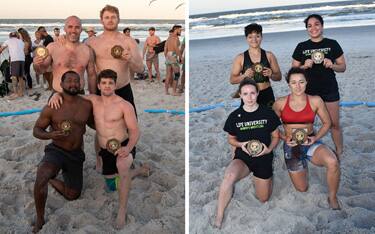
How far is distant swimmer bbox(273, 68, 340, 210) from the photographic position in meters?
1.32

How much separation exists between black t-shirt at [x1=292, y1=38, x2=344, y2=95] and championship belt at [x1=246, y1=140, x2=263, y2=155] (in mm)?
452

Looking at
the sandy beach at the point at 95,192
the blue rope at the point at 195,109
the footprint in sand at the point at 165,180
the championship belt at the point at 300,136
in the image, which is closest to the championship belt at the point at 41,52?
the sandy beach at the point at 95,192

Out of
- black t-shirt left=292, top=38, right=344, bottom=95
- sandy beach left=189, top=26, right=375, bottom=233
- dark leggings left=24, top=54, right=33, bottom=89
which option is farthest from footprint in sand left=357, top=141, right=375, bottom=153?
dark leggings left=24, top=54, right=33, bottom=89

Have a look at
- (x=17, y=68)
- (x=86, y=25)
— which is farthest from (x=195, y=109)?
(x=86, y=25)

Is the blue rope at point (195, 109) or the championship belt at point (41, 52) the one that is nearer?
the championship belt at point (41, 52)

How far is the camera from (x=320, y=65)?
1595mm

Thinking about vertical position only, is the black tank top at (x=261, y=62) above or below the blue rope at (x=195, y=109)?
above

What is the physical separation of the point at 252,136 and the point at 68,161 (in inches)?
26.5

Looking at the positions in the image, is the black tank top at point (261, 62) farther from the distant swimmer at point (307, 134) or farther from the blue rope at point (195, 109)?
the blue rope at point (195, 109)

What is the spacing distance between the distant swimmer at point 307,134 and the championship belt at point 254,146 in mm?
113

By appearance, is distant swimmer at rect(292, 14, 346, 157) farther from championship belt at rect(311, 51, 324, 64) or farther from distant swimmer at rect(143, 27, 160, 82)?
distant swimmer at rect(143, 27, 160, 82)

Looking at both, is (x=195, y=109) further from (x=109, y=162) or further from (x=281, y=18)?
(x=281, y=18)

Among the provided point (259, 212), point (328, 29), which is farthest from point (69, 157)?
point (328, 29)

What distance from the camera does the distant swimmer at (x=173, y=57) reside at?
329 cm
